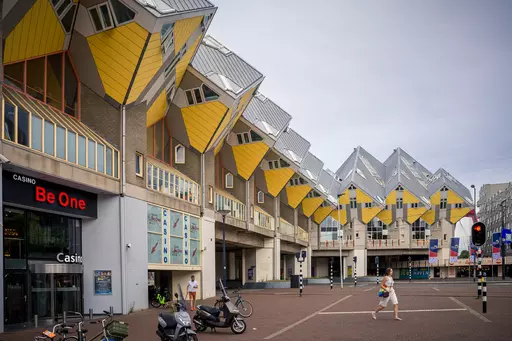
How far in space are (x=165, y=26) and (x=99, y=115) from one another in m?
4.62

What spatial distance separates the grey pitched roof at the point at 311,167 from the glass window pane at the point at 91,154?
42.5 m

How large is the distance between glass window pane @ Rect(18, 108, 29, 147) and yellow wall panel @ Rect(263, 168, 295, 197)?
130ft

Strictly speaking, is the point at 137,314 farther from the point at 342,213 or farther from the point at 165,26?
the point at 342,213

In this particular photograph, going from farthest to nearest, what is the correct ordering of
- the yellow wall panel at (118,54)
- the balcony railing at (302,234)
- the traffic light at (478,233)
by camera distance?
the balcony railing at (302,234) → the yellow wall panel at (118,54) → the traffic light at (478,233)

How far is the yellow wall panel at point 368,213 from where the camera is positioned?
9325cm

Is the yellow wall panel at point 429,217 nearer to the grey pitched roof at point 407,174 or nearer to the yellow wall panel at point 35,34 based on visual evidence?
the grey pitched roof at point 407,174

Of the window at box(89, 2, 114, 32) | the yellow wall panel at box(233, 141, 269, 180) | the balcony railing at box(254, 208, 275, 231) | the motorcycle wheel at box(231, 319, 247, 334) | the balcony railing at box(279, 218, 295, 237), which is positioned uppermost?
the window at box(89, 2, 114, 32)

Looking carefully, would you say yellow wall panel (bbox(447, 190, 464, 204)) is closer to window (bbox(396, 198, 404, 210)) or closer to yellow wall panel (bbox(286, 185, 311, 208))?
window (bbox(396, 198, 404, 210))

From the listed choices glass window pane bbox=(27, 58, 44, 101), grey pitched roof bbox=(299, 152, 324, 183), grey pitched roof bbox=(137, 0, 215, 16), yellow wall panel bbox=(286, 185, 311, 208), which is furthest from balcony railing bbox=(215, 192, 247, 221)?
yellow wall panel bbox=(286, 185, 311, 208)

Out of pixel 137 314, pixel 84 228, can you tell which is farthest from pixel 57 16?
pixel 137 314

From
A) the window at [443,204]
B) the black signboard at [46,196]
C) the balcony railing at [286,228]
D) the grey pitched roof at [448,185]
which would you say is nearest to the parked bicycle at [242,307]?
the black signboard at [46,196]

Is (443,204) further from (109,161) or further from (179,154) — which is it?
(109,161)

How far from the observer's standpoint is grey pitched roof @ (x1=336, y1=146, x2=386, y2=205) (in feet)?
318

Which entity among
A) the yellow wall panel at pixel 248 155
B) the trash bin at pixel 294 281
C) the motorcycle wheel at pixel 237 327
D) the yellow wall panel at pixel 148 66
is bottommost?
the trash bin at pixel 294 281
